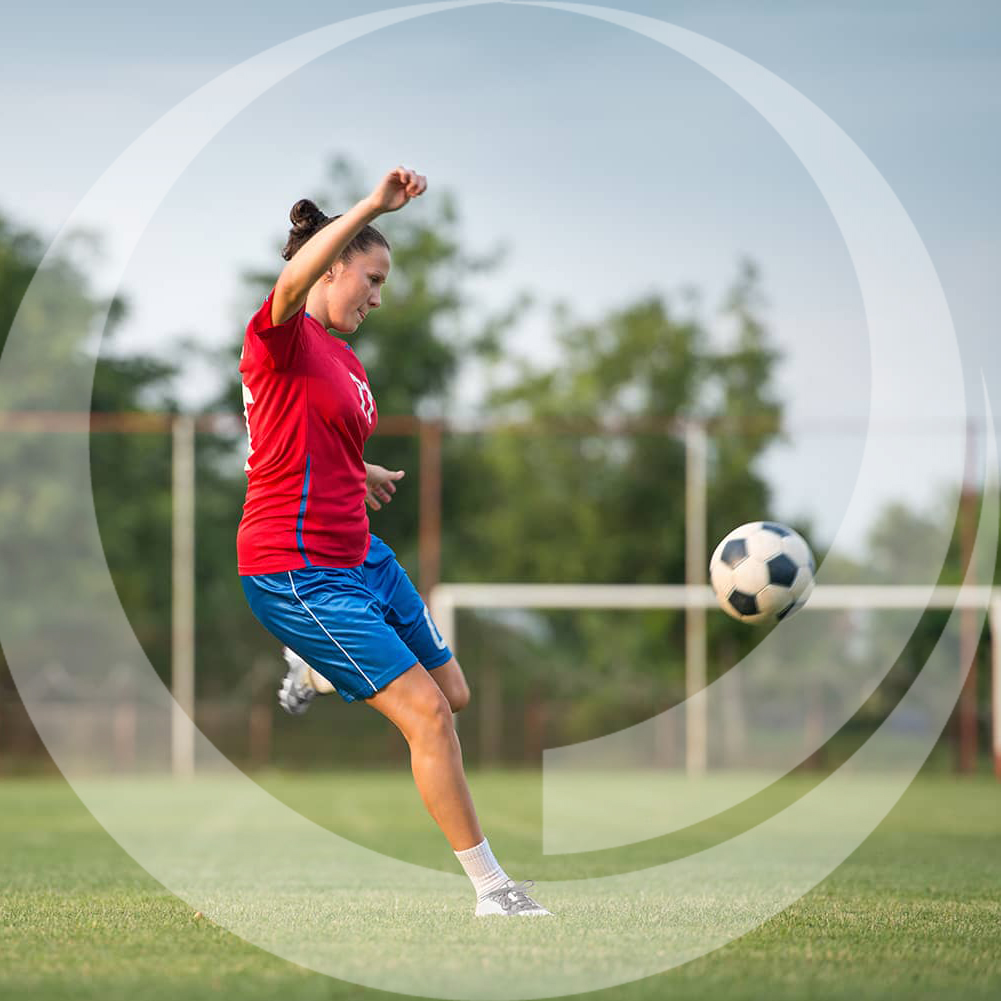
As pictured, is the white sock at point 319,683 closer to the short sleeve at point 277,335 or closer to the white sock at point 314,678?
the white sock at point 314,678

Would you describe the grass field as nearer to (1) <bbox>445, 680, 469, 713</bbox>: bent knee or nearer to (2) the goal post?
(1) <bbox>445, 680, 469, 713</bbox>: bent knee

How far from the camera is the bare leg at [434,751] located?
390cm

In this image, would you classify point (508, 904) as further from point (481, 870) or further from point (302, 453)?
point (302, 453)

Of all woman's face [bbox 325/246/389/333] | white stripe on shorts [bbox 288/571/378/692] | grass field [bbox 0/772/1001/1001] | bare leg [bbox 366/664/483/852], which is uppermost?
woman's face [bbox 325/246/389/333]

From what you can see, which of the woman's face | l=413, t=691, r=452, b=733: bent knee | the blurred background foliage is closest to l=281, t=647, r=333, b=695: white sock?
l=413, t=691, r=452, b=733: bent knee

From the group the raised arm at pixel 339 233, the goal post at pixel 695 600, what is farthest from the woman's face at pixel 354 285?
the goal post at pixel 695 600

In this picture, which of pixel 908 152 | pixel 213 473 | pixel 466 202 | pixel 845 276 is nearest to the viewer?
pixel 908 152

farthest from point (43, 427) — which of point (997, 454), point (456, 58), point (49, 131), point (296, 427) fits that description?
point (296, 427)

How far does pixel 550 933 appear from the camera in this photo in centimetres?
360

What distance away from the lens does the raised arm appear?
11.5 ft

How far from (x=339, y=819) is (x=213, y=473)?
1527cm

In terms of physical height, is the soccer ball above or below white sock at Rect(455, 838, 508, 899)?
above

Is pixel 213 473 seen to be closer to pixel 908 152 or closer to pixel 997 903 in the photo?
pixel 908 152

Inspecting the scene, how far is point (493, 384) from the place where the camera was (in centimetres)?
3400
